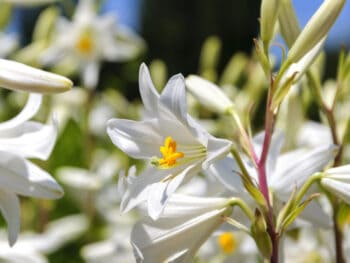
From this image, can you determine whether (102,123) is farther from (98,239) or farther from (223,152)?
(223,152)

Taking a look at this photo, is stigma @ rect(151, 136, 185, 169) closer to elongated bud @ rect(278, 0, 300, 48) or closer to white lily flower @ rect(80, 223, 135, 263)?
elongated bud @ rect(278, 0, 300, 48)

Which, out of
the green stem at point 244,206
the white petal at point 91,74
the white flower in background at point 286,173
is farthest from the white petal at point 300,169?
the white petal at point 91,74

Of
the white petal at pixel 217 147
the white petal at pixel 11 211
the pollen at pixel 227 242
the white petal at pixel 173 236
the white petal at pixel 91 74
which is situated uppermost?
the white petal at pixel 217 147

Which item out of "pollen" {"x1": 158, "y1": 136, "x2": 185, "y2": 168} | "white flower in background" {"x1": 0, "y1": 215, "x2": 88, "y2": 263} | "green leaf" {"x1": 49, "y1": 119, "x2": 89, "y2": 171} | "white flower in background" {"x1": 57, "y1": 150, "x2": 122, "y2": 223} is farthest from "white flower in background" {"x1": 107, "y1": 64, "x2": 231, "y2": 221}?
"green leaf" {"x1": 49, "y1": 119, "x2": 89, "y2": 171}

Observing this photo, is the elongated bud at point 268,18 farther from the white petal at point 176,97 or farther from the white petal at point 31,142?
the white petal at point 31,142

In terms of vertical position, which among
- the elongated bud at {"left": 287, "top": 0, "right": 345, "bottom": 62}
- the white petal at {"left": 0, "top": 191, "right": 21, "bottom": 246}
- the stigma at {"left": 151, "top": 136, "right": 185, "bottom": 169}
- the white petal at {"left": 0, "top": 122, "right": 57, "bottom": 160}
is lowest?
the white petal at {"left": 0, "top": 191, "right": 21, "bottom": 246}

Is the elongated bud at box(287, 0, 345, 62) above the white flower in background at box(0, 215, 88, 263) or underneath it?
above

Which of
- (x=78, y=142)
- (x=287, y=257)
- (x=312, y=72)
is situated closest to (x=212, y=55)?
(x=78, y=142)
